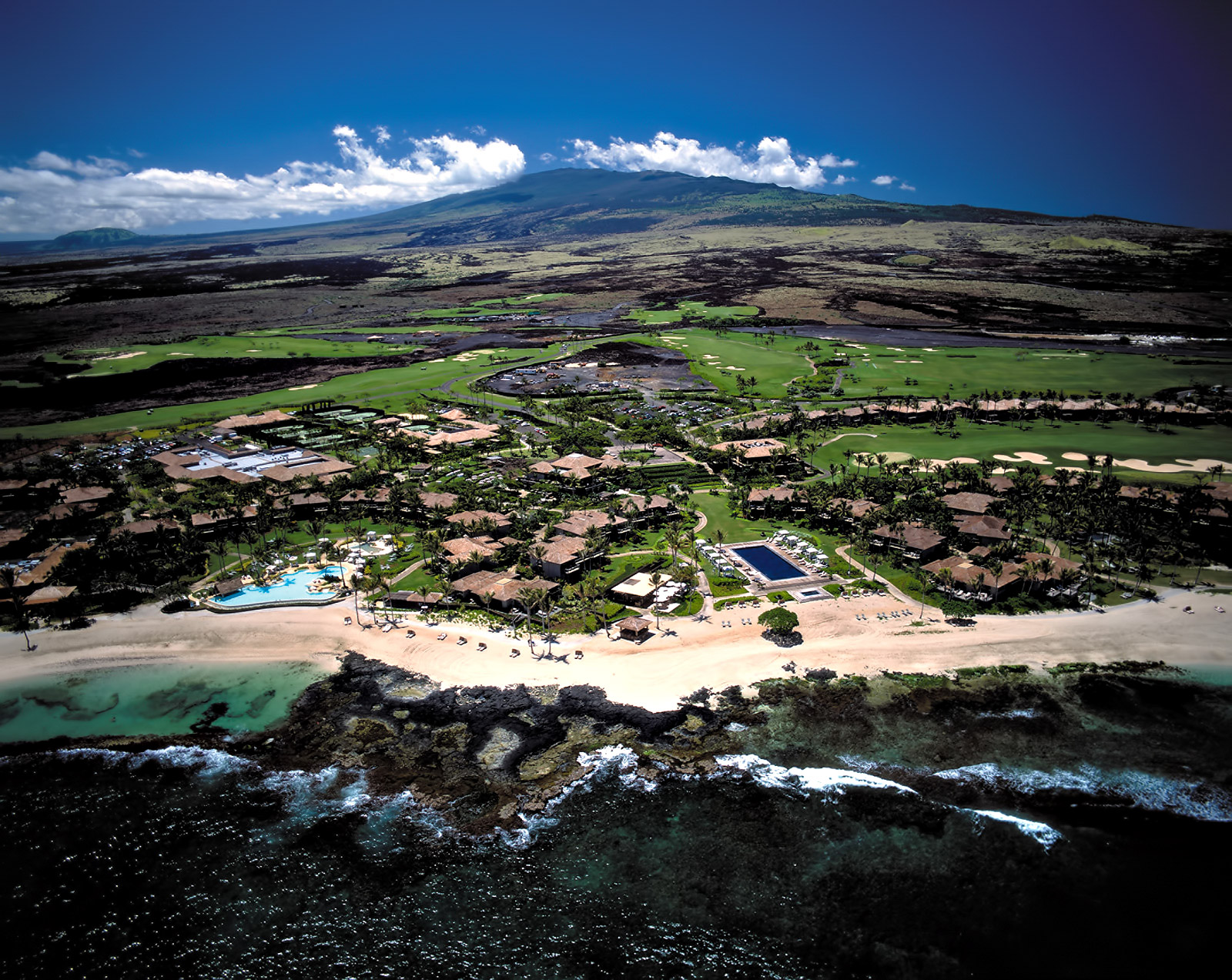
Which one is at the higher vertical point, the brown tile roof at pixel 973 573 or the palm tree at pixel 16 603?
the brown tile roof at pixel 973 573

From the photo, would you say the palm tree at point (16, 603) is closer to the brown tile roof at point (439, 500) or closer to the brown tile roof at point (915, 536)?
the brown tile roof at point (439, 500)

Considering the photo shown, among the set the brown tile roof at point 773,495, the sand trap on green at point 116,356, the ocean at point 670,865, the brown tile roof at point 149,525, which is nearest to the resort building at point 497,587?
the ocean at point 670,865

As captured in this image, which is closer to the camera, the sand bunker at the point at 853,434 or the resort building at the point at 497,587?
the resort building at the point at 497,587

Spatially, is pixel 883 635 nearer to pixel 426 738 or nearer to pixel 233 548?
pixel 426 738

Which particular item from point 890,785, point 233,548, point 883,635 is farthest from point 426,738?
point 233,548

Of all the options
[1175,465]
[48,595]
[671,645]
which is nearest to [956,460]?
[1175,465]
